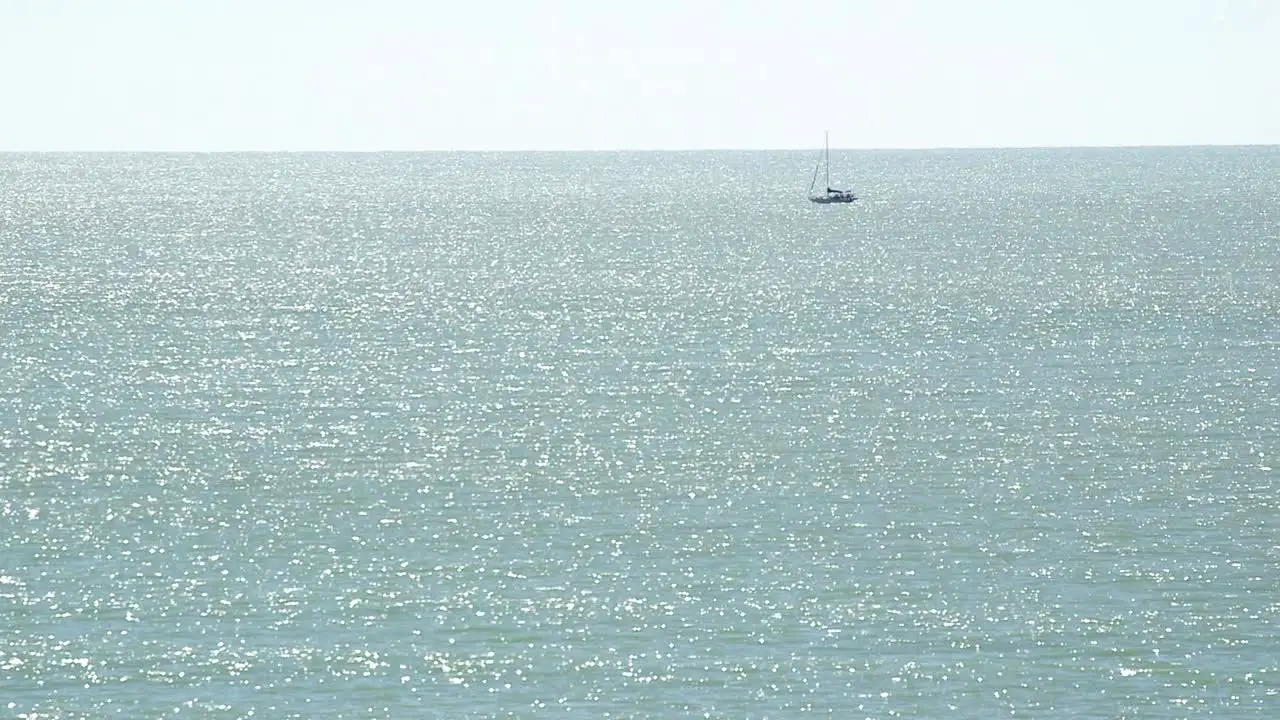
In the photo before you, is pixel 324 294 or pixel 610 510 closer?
pixel 610 510

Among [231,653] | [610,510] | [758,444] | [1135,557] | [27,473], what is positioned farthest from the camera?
[758,444]

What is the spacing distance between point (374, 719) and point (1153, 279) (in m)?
110

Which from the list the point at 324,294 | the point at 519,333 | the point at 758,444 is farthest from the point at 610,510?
the point at 324,294

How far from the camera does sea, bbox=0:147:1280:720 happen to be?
4753 centimetres

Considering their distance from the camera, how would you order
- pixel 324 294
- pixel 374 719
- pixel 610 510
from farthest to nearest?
pixel 324 294
pixel 610 510
pixel 374 719

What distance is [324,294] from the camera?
141 metres

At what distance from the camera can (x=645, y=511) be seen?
65.4 meters

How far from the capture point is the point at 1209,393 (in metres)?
88.4

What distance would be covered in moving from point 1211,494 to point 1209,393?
22227mm

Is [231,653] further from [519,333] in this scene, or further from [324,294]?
[324,294]

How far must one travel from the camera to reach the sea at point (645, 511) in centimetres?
4753

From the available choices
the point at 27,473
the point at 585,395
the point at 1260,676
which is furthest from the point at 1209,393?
the point at 27,473

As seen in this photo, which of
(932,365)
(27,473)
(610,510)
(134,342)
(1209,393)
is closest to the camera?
(610,510)

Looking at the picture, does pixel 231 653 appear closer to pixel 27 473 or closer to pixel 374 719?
pixel 374 719
